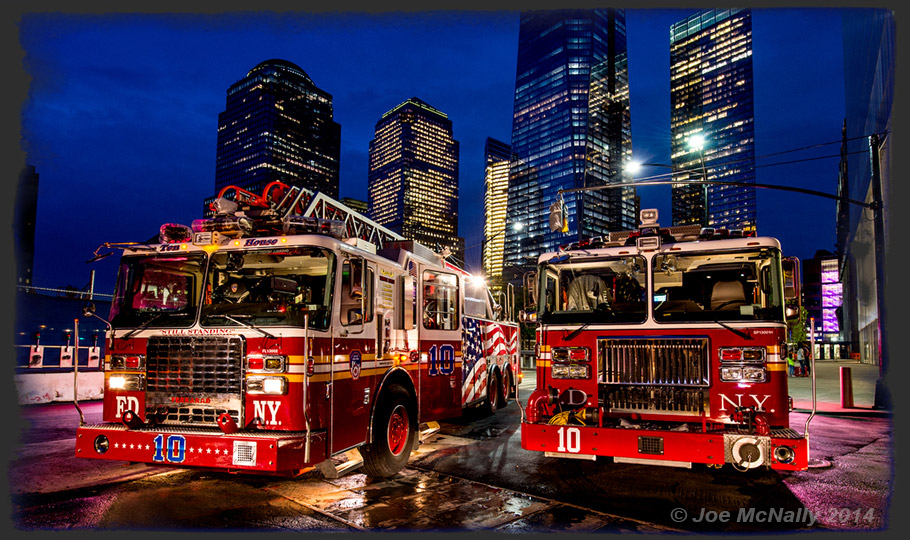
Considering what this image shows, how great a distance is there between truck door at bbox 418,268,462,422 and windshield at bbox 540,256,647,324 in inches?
73.1

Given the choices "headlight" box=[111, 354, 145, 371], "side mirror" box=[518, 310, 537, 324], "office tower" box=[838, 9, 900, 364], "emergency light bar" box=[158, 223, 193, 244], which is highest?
"office tower" box=[838, 9, 900, 364]

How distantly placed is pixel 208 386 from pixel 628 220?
604 ft

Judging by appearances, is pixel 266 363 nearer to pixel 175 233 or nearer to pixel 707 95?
pixel 175 233

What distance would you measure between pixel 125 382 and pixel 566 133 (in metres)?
180

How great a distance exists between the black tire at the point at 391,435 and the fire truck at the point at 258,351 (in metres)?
0.02

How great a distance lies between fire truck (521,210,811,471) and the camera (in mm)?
5840

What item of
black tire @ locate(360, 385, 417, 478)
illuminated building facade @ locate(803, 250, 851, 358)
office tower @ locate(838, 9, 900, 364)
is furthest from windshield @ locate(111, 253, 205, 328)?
illuminated building facade @ locate(803, 250, 851, 358)

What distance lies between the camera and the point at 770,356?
6109 millimetres

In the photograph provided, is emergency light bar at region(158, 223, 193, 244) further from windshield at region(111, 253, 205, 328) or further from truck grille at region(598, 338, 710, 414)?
truck grille at region(598, 338, 710, 414)

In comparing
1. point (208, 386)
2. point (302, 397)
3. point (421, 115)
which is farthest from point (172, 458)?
point (421, 115)

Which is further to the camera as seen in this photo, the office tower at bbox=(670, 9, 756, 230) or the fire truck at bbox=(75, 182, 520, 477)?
the office tower at bbox=(670, 9, 756, 230)

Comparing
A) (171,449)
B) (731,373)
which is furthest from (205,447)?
(731,373)

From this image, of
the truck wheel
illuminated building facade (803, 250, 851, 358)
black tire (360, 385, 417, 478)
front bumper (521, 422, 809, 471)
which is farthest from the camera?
illuminated building facade (803, 250, 851, 358)

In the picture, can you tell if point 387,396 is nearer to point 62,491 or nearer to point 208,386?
point 208,386
